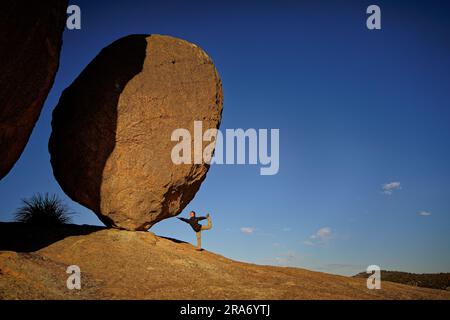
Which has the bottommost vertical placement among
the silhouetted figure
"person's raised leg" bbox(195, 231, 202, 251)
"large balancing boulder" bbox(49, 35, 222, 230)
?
"person's raised leg" bbox(195, 231, 202, 251)

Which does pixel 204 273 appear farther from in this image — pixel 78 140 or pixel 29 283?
pixel 78 140

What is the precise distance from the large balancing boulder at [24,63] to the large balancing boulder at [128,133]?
2.25 meters

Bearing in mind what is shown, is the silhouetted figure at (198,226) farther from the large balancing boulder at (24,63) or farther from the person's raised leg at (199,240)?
the large balancing boulder at (24,63)

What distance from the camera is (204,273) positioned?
400 inches

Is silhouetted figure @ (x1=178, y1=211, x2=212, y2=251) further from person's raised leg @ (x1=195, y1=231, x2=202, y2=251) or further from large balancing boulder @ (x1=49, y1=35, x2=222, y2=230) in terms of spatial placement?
large balancing boulder @ (x1=49, y1=35, x2=222, y2=230)

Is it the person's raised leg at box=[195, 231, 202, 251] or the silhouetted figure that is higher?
the silhouetted figure

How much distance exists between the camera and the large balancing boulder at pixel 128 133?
12352 millimetres

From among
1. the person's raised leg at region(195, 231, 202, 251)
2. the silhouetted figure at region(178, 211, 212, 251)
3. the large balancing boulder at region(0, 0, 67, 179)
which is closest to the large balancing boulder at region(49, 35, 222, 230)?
the silhouetted figure at region(178, 211, 212, 251)

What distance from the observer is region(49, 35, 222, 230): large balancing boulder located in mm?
12352

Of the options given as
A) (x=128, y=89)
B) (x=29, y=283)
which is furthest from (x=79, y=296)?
(x=128, y=89)

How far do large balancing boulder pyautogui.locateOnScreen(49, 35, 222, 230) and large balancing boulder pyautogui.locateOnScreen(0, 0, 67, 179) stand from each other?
7.37 ft

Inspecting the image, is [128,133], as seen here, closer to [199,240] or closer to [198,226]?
[198,226]
